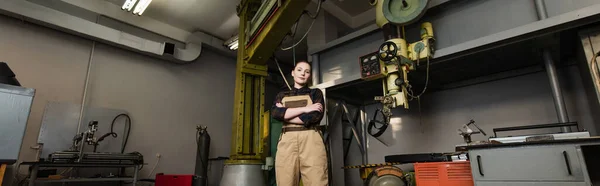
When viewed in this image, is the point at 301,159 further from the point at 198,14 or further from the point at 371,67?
the point at 198,14

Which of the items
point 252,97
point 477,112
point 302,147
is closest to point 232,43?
point 252,97

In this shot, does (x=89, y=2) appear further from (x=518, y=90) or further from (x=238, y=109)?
(x=518, y=90)

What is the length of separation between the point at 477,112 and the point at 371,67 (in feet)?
4.07

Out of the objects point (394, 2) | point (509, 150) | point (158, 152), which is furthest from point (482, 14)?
point (158, 152)

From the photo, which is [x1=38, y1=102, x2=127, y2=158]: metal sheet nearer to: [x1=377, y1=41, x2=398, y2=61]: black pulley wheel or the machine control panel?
the machine control panel

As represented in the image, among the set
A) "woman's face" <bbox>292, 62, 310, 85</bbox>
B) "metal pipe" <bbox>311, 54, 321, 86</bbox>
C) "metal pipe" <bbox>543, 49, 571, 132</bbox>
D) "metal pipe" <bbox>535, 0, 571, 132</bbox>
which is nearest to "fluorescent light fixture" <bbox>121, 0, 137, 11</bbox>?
"metal pipe" <bbox>311, 54, 321, 86</bbox>

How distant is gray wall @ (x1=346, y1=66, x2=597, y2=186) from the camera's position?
2.38 meters

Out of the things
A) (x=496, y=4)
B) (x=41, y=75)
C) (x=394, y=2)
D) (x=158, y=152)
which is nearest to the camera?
(x=496, y=4)

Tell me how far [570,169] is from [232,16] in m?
3.75

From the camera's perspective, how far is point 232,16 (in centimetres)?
402

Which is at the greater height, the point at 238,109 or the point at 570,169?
the point at 238,109

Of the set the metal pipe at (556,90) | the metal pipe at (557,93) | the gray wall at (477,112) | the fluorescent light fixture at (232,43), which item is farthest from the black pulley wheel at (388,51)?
the fluorescent light fixture at (232,43)

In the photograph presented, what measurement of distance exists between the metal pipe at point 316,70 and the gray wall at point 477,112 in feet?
2.83

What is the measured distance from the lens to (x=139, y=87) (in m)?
3.87
